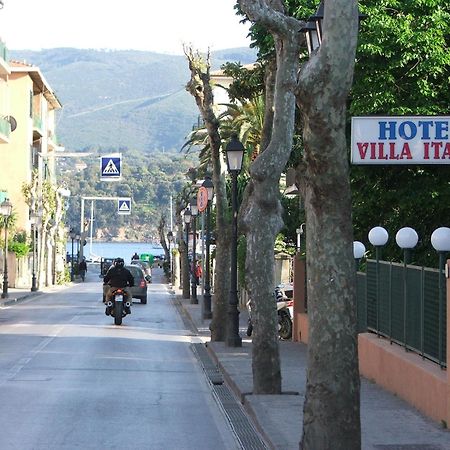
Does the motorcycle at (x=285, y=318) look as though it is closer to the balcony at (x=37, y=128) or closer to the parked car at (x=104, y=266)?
the parked car at (x=104, y=266)

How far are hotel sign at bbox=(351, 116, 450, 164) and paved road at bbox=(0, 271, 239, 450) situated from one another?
11.6 feet

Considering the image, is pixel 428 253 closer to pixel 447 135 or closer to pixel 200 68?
pixel 200 68

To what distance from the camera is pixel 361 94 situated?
24156 mm

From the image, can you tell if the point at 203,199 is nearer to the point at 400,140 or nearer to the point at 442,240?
the point at 442,240

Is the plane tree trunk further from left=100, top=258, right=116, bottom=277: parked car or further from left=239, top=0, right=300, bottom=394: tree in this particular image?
left=100, top=258, right=116, bottom=277: parked car

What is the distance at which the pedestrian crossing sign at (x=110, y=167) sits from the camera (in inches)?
2972

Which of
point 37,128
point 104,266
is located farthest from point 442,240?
point 37,128

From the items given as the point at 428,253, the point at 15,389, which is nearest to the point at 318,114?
the point at 15,389

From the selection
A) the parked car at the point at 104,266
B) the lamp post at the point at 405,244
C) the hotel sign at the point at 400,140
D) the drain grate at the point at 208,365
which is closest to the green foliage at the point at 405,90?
the drain grate at the point at 208,365

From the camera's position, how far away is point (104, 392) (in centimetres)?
1733

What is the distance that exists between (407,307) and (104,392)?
4476 mm

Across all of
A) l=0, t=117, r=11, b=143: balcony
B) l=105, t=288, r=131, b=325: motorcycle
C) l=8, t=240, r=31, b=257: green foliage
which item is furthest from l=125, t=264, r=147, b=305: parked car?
l=8, t=240, r=31, b=257: green foliage

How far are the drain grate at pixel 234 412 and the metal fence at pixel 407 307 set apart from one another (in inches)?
96.6

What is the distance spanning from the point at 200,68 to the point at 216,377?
977 cm
